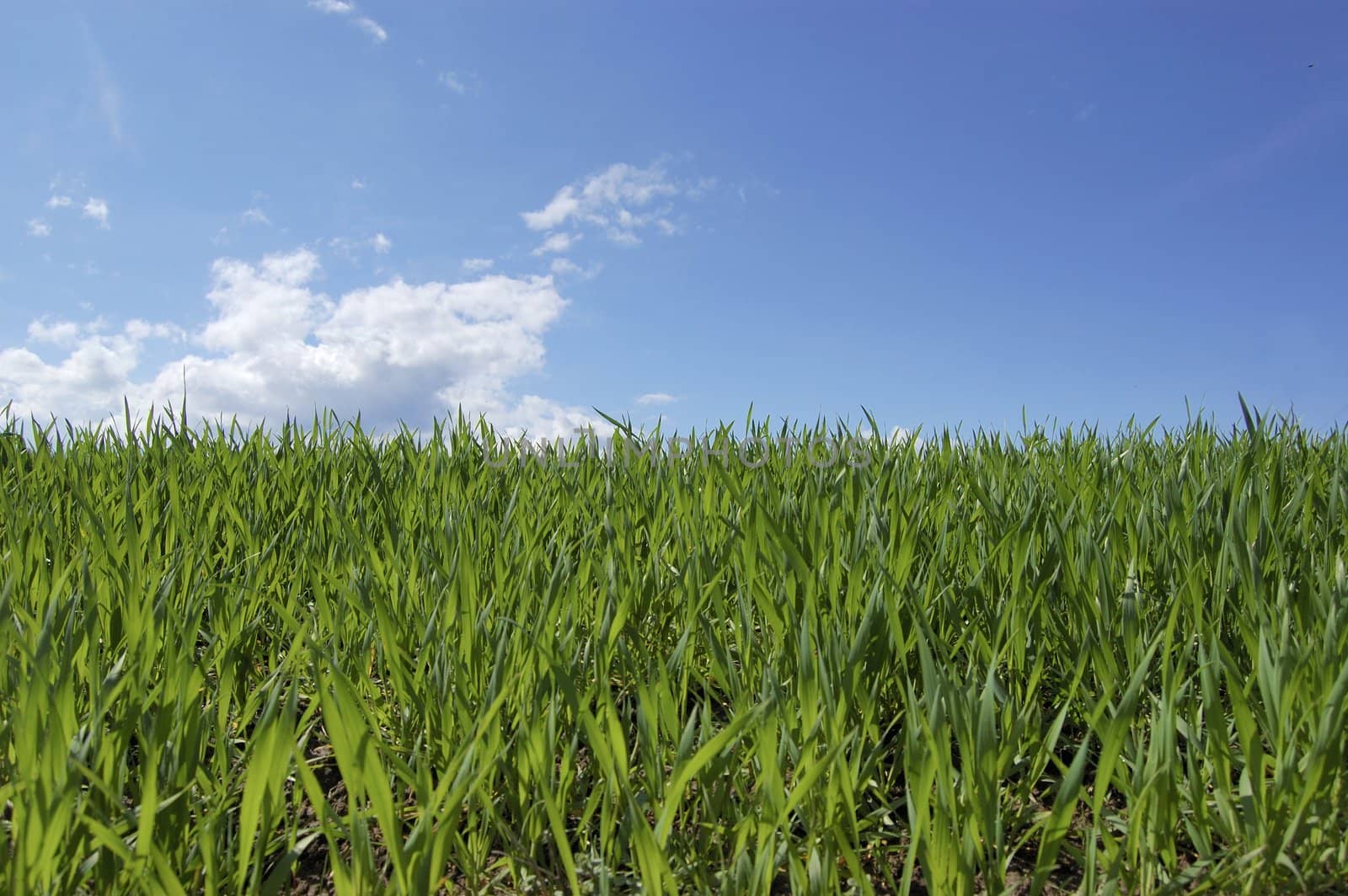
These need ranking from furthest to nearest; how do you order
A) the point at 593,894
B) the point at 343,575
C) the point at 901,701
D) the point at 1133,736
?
the point at 343,575 < the point at 901,701 < the point at 1133,736 < the point at 593,894

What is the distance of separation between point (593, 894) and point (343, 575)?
95cm

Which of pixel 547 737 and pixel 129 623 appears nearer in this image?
pixel 547 737

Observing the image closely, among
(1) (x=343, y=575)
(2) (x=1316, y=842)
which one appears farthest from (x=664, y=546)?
(2) (x=1316, y=842)

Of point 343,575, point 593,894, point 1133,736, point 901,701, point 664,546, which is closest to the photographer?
point 593,894

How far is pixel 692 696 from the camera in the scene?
1.76 m

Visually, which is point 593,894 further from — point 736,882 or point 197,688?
point 197,688

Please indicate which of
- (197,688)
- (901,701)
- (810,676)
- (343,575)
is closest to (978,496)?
(901,701)

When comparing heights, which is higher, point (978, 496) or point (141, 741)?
point (978, 496)

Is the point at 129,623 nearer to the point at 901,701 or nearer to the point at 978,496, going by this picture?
the point at 901,701

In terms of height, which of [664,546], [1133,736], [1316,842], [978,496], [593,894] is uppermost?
[978,496]

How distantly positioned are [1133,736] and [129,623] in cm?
158

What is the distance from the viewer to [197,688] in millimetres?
1168

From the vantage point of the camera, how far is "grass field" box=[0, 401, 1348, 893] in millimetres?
1020

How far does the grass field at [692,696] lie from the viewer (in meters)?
1.02
